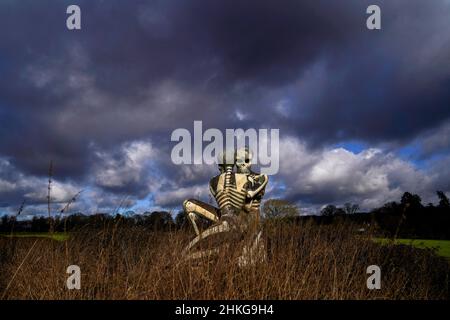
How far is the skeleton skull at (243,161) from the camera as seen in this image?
8500 millimetres

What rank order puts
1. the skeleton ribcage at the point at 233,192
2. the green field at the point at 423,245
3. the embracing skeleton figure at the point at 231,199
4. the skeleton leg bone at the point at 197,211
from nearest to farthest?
1. the embracing skeleton figure at the point at 231,199
2. the skeleton ribcage at the point at 233,192
3. the skeleton leg bone at the point at 197,211
4. the green field at the point at 423,245

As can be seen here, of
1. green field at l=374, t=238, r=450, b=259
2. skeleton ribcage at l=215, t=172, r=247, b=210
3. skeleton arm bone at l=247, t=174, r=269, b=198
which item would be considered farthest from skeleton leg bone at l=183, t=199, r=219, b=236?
green field at l=374, t=238, r=450, b=259

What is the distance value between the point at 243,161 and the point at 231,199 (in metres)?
0.85

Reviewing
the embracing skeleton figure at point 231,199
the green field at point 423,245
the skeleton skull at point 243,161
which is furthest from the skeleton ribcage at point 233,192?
the green field at point 423,245

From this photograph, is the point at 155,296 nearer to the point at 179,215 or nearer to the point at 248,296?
the point at 248,296

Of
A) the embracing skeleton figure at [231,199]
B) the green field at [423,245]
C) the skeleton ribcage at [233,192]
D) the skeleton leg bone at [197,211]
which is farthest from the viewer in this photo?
the green field at [423,245]

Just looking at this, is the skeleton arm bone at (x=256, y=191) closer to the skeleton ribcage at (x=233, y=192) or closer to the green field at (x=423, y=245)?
the skeleton ribcage at (x=233, y=192)

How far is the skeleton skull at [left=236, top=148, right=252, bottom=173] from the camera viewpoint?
335 inches

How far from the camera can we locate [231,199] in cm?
823

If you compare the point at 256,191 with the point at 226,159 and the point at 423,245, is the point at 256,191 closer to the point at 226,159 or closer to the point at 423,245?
the point at 226,159

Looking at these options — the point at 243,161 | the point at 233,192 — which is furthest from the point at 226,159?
the point at 233,192

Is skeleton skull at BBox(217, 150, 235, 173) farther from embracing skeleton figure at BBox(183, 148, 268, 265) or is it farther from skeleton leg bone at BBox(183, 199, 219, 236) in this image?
skeleton leg bone at BBox(183, 199, 219, 236)
